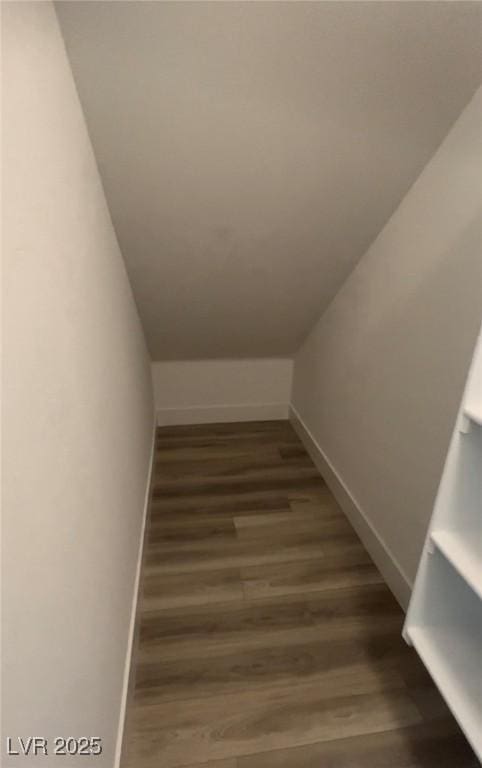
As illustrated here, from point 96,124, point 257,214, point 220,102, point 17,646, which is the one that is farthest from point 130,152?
point 17,646

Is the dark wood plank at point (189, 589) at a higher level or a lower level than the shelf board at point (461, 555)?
lower

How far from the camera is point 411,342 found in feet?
5.26

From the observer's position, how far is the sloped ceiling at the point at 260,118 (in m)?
0.96

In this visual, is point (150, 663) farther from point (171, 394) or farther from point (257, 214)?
point (171, 394)

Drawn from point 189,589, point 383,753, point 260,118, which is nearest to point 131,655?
point 189,589

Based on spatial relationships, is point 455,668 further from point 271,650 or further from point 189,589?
point 189,589

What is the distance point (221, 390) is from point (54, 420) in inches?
93.7

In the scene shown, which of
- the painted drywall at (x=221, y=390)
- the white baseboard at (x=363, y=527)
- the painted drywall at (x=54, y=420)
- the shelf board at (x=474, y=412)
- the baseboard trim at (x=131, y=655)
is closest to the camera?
the painted drywall at (x=54, y=420)

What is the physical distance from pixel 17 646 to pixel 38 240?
62 cm

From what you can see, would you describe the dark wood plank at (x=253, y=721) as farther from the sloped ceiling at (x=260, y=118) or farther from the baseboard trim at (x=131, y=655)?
the sloped ceiling at (x=260, y=118)

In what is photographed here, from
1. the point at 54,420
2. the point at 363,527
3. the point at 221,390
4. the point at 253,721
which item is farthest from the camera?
the point at 221,390

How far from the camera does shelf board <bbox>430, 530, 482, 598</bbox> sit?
94 centimetres

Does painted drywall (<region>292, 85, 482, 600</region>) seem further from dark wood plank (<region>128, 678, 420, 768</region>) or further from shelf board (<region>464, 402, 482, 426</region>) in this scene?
dark wood plank (<region>128, 678, 420, 768</region>)

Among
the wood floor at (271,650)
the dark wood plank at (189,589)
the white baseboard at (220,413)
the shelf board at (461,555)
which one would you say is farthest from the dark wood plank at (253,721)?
the white baseboard at (220,413)
